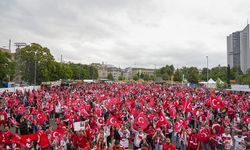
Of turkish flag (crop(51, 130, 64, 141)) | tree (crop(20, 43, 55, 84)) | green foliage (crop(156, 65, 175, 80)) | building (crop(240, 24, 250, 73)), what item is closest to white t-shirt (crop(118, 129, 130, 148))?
turkish flag (crop(51, 130, 64, 141))

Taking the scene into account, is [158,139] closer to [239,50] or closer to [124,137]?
[124,137]

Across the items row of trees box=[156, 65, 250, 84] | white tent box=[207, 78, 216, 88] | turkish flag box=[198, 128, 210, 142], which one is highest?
row of trees box=[156, 65, 250, 84]

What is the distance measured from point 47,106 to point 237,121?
13.0 metres

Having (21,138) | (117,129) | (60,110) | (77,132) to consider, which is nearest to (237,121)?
(117,129)

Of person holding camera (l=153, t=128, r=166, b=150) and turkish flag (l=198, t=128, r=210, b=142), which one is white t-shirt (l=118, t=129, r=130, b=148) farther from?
turkish flag (l=198, t=128, r=210, b=142)

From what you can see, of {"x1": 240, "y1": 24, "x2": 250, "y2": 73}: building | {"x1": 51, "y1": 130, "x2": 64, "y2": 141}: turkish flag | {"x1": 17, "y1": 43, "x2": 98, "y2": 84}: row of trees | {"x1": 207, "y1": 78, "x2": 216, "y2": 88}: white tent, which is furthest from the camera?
{"x1": 240, "y1": 24, "x2": 250, "y2": 73}: building

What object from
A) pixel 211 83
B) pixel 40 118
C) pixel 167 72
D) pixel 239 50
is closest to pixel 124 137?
pixel 40 118

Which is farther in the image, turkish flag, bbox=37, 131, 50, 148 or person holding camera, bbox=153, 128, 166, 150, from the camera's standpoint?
person holding camera, bbox=153, 128, 166, 150

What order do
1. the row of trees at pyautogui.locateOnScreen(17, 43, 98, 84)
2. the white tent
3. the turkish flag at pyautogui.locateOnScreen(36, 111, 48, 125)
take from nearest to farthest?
the turkish flag at pyautogui.locateOnScreen(36, 111, 48, 125)
the white tent
the row of trees at pyautogui.locateOnScreen(17, 43, 98, 84)

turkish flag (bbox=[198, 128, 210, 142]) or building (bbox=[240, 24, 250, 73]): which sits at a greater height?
building (bbox=[240, 24, 250, 73])

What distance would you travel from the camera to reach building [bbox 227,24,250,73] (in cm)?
11625

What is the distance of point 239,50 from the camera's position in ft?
426

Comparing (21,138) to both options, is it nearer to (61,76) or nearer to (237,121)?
(237,121)

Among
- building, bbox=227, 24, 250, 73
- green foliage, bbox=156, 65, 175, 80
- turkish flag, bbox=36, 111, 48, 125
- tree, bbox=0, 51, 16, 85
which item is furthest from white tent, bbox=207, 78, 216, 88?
building, bbox=227, 24, 250, 73
